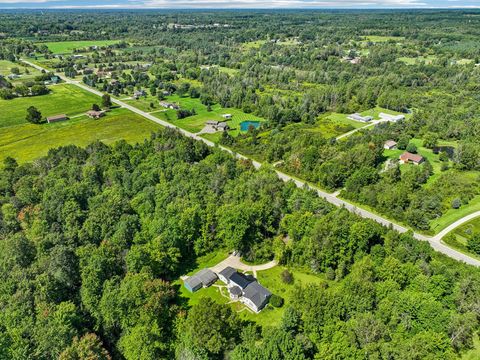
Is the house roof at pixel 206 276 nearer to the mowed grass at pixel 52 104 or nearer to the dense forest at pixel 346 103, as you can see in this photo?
the dense forest at pixel 346 103

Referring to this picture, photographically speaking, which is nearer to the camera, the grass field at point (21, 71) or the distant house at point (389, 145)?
the distant house at point (389, 145)

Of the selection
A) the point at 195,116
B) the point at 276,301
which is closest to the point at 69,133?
the point at 195,116

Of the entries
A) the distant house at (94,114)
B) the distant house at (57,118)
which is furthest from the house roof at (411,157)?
the distant house at (57,118)

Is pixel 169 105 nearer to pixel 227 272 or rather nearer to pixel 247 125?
pixel 247 125

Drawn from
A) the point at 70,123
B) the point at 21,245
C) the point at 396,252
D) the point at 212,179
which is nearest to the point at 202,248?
the point at 212,179

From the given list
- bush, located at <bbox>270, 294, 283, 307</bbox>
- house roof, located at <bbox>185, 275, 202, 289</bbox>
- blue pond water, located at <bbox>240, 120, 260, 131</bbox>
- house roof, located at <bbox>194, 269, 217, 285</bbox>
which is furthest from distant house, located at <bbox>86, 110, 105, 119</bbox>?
bush, located at <bbox>270, 294, 283, 307</bbox>

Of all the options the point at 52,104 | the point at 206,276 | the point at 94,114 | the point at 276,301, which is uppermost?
the point at 276,301
